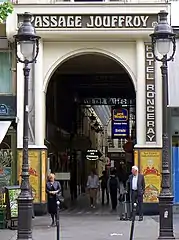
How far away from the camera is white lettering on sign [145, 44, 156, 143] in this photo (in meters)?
23.5

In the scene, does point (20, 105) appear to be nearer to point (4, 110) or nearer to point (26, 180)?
point (4, 110)

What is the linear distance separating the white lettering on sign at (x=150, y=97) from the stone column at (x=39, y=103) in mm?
3842

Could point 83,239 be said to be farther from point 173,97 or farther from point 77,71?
point 77,71

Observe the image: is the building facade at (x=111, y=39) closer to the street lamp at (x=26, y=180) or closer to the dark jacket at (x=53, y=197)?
the dark jacket at (x=53, y=197)

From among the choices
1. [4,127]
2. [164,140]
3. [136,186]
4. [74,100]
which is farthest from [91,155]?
[164,140]

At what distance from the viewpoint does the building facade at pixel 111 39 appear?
23.3 m

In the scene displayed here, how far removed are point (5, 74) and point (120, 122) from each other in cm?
1513

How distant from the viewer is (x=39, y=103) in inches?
931

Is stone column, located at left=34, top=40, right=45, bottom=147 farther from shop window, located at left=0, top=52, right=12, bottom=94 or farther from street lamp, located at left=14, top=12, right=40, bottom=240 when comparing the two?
street lamp, located at left=14, top=12, right=40, bottom=240

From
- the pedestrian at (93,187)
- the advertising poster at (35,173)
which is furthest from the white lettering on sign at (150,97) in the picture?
the pedestrian at (93,187)

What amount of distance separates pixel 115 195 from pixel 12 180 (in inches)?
210

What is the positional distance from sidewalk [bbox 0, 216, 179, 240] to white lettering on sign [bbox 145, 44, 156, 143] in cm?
313

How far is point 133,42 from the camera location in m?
24.0

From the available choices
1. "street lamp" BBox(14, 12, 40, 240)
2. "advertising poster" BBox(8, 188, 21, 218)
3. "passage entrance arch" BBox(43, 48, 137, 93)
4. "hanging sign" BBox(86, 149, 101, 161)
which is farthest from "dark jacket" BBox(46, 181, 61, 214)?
"hanging sign" BBox(86, 149, 101, 161)
